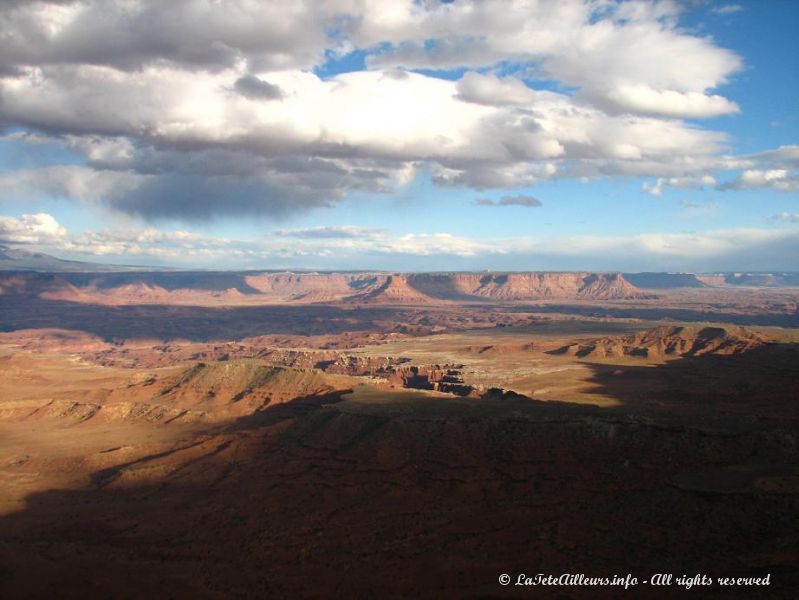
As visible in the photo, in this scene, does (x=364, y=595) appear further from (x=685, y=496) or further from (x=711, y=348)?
(x=711, y=348)

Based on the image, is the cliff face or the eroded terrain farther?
the cliff face

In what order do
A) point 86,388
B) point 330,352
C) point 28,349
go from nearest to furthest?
point 86,388 < point 330,352 < point 28,349

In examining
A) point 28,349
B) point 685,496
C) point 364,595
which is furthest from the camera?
point 28,349

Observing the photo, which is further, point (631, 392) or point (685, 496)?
point (631, 392)

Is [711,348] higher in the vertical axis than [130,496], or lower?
higher

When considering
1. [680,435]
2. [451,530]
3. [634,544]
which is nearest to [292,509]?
[451,530]

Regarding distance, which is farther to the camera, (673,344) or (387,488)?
(673,344)

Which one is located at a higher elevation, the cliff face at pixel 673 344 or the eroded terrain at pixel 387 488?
the cliff face at pixel 673 344

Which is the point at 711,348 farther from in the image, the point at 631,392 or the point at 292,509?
the point at 292,509

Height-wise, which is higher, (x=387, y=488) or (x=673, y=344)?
(x=673, y=344)

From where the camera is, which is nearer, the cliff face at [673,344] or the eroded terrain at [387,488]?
the eroded terrain at [387,488]

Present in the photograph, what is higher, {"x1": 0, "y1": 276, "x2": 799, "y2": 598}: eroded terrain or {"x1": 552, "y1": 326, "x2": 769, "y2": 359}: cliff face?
{"x1": 552, "y1": 326, "x2": 769, "y2": 359}: cliff face
